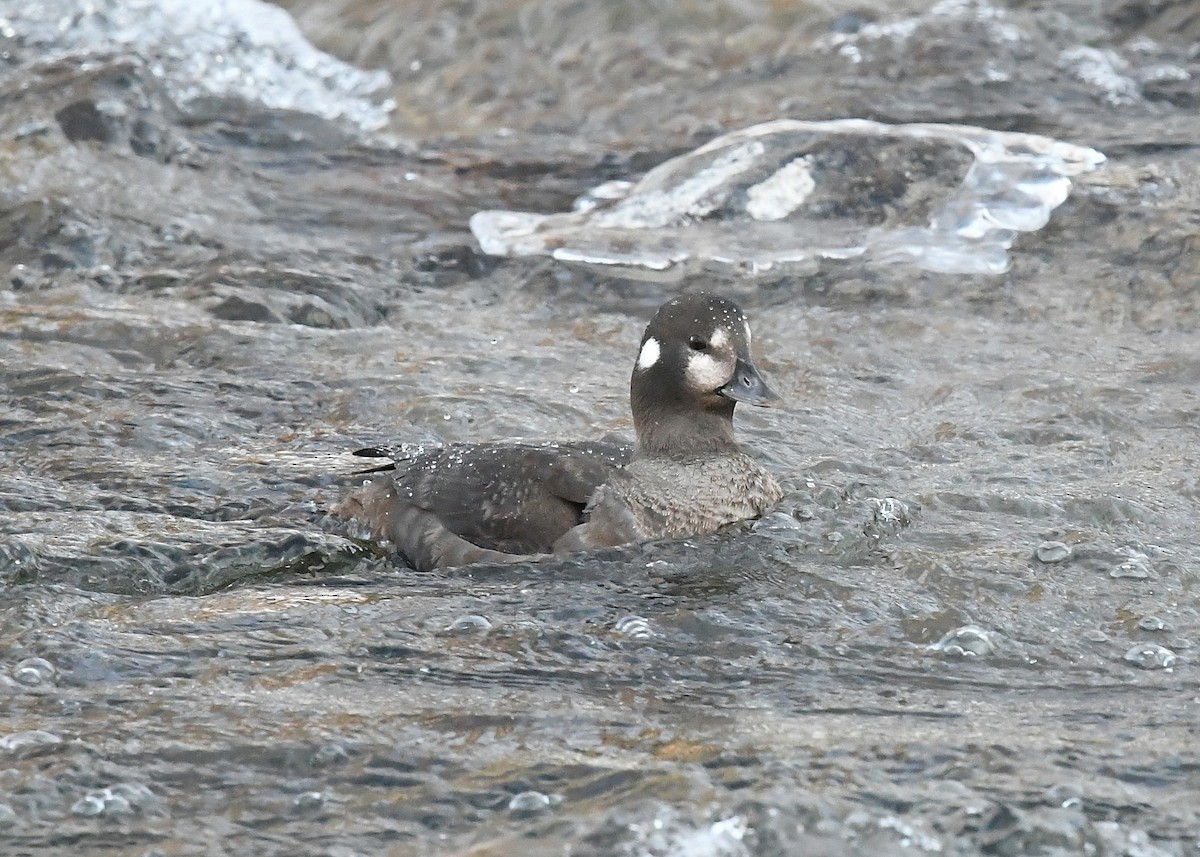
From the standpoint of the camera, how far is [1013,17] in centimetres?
1160

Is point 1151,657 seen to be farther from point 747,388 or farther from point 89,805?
point 89,805

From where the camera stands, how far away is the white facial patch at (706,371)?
602 cm

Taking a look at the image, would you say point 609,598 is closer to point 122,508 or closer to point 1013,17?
point 122,508

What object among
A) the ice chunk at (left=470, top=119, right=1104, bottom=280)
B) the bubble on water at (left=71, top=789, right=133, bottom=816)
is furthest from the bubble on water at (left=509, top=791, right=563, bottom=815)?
the ice chunk at (left=470, top=119, right=1104, bottom=280)

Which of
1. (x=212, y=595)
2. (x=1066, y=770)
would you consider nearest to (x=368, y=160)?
(x=212, y=595)

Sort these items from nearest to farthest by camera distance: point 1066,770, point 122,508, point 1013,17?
point 1066,770, point 122,508, point 1013,17

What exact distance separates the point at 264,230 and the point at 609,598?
4684 mm

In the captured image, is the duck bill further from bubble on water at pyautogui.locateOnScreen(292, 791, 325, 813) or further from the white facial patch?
bubble on water at pyautogui.locateOnScreen(292, 791, 325, 813)

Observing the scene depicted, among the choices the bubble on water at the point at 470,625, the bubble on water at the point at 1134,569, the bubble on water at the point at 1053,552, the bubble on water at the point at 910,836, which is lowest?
the bubble on water at the point at 1053,552

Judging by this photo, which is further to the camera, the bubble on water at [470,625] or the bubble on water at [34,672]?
the bubble on water at [470,625]

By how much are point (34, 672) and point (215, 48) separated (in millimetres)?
8643

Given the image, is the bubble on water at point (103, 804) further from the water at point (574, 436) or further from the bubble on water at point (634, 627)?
the bubble on water at point (634, 627)

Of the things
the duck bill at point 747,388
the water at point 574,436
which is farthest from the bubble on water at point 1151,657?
the duck bill at point 747,388

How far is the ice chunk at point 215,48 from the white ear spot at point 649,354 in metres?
5.77
